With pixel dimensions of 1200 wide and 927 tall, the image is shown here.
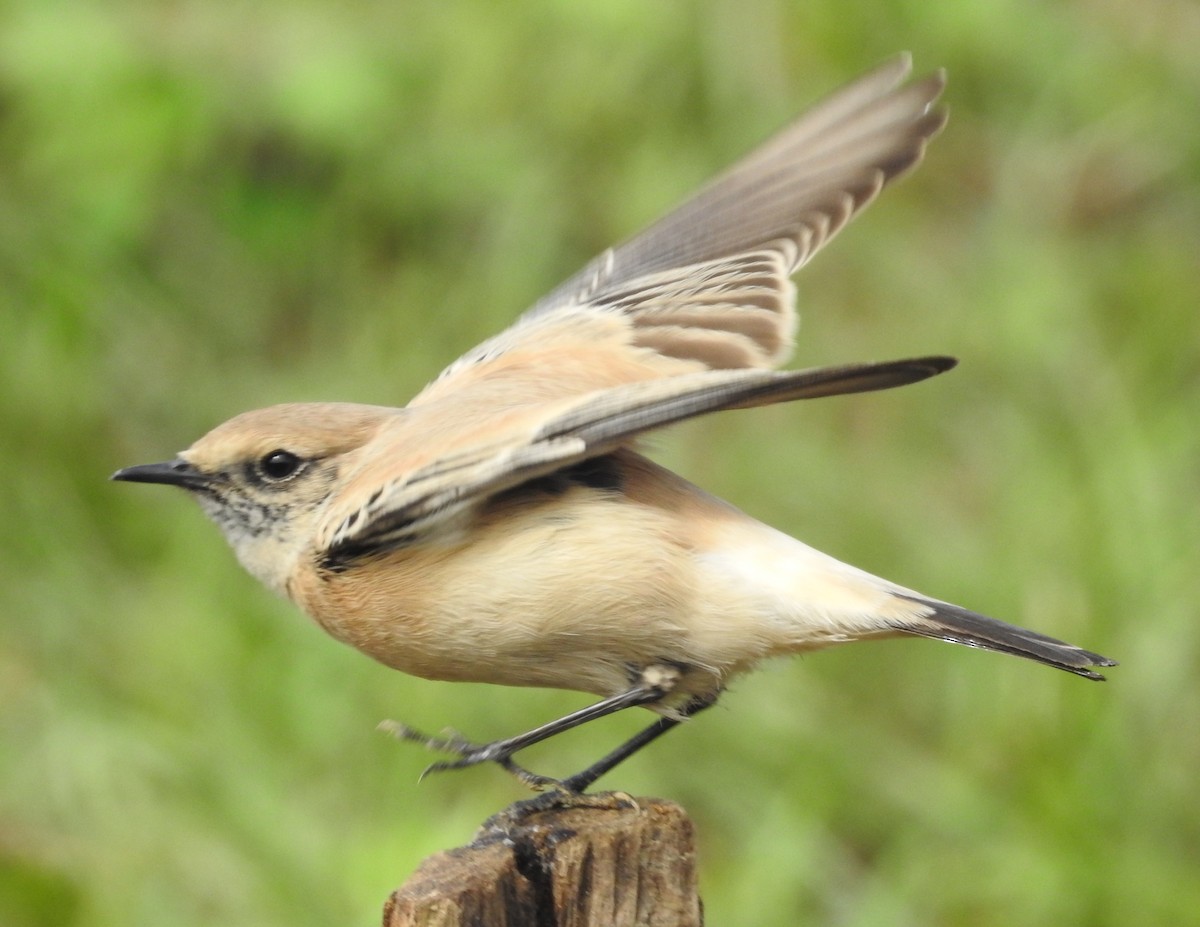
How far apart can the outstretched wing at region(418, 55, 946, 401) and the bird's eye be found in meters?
0.55

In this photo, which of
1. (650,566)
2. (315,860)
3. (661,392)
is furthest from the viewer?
(315,860)

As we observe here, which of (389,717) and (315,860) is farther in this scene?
(389,717)

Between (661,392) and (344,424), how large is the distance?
1086mm

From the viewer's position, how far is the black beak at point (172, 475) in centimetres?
394

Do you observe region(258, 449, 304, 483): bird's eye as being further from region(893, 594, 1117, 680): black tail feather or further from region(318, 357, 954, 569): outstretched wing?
region(893, 594, 1117, 680): black tail feather

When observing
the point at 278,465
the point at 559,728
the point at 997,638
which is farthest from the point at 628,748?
the point at 278,465

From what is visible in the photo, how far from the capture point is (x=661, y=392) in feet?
10.5

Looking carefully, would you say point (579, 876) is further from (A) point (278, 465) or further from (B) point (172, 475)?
(B) point (172, 475)

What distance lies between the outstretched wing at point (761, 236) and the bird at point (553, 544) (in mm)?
31

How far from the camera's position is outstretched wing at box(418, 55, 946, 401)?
426 centimetres

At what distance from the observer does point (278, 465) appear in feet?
13.0

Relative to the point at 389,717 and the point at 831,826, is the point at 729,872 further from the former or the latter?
the point at 389,717

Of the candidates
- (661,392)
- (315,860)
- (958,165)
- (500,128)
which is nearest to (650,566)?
(661,392)

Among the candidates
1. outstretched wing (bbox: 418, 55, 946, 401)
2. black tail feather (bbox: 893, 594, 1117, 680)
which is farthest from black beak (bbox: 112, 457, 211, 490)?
black tail feather (bbox: 893, 594, 1117, 680)
